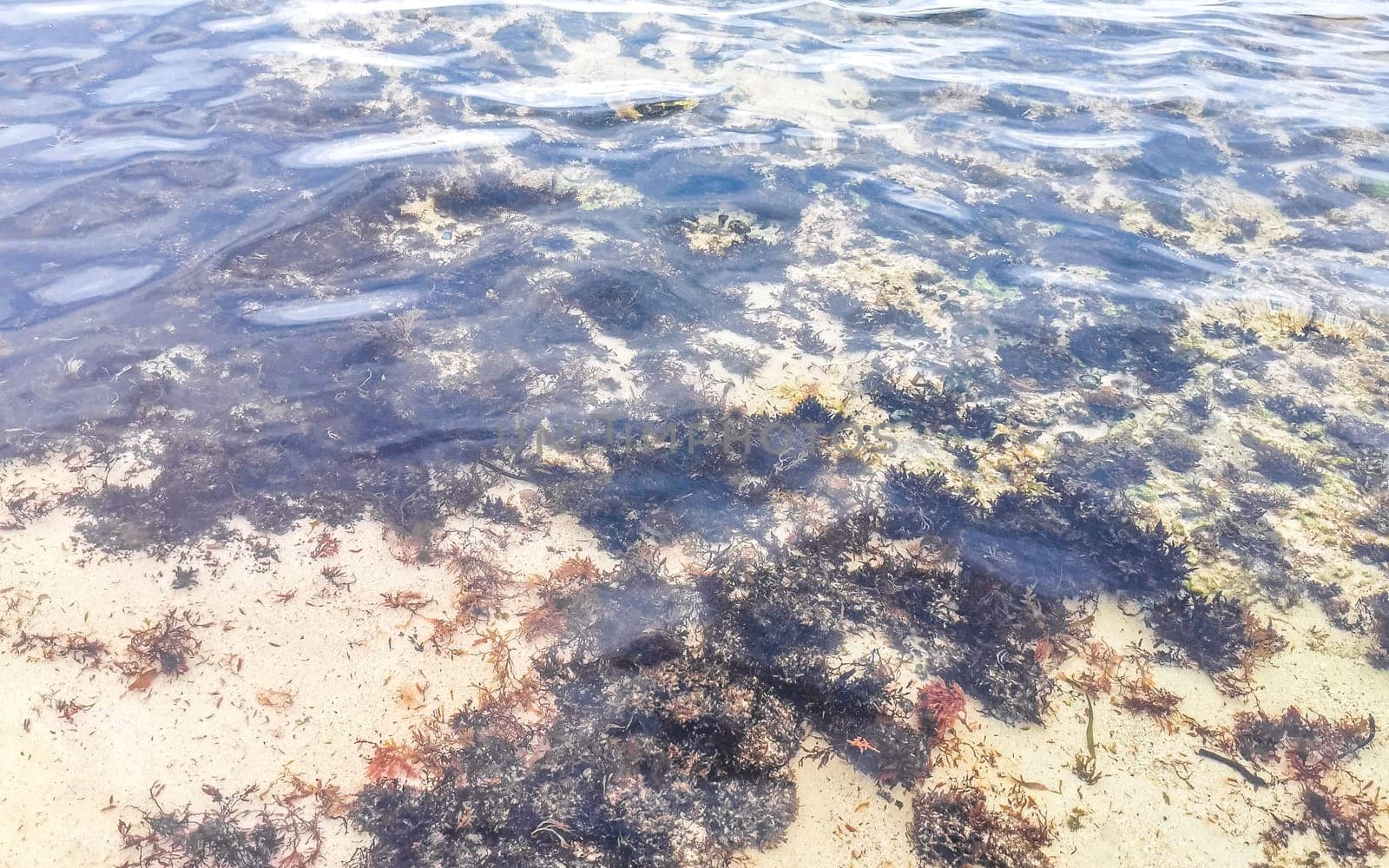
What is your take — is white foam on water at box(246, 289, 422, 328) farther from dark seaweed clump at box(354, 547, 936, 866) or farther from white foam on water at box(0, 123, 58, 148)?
white foam on water at box(0, 123, 58, 148)

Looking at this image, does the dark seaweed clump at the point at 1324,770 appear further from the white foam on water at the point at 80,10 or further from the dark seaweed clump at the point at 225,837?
the white foam on water at the point at 80,10

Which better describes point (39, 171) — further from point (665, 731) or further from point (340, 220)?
point (665, 731)

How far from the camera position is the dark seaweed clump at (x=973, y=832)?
10.5 feet

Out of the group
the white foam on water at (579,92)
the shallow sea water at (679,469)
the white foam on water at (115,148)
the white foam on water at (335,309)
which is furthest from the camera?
the white foam on water at (579,92)

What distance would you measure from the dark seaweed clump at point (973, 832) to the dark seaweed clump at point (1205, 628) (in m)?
1.49

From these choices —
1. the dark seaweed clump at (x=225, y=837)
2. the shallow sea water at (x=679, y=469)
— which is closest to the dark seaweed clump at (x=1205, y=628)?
the shallow sea water at (x=679, y=469)

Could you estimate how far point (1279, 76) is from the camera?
365 inches

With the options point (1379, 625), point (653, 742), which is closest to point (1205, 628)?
→ point (1379, 625)

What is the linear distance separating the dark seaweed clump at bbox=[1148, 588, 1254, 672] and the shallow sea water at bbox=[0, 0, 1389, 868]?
0.02 metres

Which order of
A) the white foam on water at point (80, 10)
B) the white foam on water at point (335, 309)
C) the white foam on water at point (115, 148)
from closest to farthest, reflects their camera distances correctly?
the white foam on water at point (335, 309) < the white foam on water at point (115, 148) < the white foam on water at point (80, 10)

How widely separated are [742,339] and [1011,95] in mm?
5736

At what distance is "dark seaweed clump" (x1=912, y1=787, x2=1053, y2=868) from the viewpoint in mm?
3203

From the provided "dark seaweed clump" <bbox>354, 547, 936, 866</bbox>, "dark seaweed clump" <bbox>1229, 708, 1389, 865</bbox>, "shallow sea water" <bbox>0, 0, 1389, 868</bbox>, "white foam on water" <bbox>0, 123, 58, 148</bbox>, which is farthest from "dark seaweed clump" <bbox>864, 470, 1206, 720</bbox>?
"white foam on water" <bbox>0, 123, 58, 148</bbox>

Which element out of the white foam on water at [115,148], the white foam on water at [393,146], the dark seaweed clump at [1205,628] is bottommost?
the dark seaweed clump at [1205,628]
